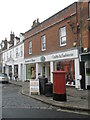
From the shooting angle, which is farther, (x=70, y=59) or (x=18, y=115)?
(x=70, y=59)

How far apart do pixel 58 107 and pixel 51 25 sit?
1344 centimetres

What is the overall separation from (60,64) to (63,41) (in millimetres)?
2403

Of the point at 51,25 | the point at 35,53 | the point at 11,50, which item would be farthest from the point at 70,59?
the point at 11,50

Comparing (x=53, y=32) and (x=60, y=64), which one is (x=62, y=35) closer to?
(x=53, y=32)

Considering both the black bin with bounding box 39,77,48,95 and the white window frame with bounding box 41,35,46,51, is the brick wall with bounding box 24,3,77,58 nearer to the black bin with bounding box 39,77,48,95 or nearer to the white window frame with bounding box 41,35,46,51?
the white window frame with bounding box 41,35,46,51

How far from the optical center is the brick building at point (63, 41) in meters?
16.9

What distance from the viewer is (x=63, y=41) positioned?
19516 mm

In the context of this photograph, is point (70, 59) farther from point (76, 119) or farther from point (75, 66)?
point (76, 119)

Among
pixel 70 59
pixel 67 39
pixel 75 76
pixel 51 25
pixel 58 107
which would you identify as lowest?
pixel 58 107

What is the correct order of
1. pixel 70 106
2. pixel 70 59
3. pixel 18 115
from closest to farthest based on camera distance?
pixel 18 115 < pixel 70 106 < pixel 70 59

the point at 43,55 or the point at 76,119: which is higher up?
the point at 43,55

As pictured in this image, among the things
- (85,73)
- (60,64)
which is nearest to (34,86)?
(85,73)

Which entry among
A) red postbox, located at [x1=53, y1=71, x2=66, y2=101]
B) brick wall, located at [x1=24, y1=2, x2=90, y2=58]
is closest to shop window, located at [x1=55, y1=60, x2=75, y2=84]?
brick wall, located at [x1=24, y1=2, x2=90, y2=58]

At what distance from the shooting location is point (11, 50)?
37.5 m
